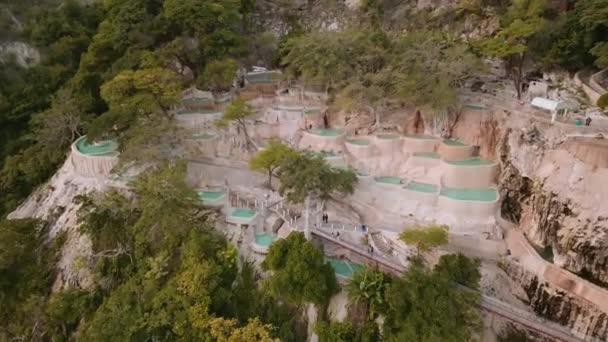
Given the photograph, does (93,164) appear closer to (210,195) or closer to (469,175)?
(210,195)

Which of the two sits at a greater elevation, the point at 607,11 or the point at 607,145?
the point at 607,11

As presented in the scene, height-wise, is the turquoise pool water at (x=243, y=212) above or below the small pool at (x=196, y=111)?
below

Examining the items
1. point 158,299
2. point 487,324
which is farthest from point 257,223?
point 487,324

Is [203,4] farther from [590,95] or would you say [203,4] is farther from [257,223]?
[590,95]

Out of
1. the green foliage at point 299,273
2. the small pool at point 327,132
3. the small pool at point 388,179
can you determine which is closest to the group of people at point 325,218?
the green foliage at point 299,273

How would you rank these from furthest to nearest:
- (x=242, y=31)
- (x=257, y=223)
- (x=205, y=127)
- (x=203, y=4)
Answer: (x=242, y=31) → (x=203, y=4) → (x=205, y=127) → (x=257, y=223)

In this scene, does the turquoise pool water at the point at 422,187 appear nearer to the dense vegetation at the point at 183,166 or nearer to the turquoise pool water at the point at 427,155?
the turquoise pool water at the point at 427,155

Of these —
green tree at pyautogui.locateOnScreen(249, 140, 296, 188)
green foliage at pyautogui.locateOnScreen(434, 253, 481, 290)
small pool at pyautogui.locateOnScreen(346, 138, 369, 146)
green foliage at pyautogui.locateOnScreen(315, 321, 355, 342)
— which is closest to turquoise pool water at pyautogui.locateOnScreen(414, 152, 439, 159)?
small pool at pyautogui.locateOnScreen(346, 138, 369, 146)
